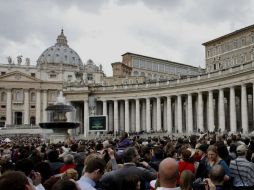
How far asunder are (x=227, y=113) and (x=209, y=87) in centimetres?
1267

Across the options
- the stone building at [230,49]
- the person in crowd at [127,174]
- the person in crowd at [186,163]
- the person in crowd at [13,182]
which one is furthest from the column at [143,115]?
the person in crowd at [13,182]

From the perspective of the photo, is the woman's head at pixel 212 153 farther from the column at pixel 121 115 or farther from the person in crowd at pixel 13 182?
the column at pixel 121 115

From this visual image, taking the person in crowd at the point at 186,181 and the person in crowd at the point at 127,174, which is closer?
the person in crowd at the point at 186,181

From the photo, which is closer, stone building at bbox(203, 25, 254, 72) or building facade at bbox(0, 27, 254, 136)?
building facade at bbox(0, 27, 254, 136)

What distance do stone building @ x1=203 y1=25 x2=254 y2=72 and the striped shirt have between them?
76134 mm

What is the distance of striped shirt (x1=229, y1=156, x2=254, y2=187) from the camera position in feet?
31.0

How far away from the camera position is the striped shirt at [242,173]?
946 cm

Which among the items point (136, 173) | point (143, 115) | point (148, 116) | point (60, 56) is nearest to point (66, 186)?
point (136, 173)

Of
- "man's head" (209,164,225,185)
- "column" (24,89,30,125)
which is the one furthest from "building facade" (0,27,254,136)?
"man's head" (209,164,225,185)

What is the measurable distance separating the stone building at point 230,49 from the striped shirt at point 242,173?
76.1 meters

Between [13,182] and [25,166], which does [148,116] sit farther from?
[13,182]

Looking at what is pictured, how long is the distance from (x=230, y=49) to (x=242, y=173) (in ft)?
298

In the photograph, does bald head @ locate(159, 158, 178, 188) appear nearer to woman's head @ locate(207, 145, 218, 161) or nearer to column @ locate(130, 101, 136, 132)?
woman's head @ locate(207, 145, 218, 161)

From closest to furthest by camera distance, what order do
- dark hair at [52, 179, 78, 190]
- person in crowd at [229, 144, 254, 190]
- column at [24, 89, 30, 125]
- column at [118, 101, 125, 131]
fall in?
dark hair at [52, 179, 78, 190], person in crowd at [229, 144, 254, 190], column at [118, 101, 125, 131], column at [24, 89, 30, 125]
